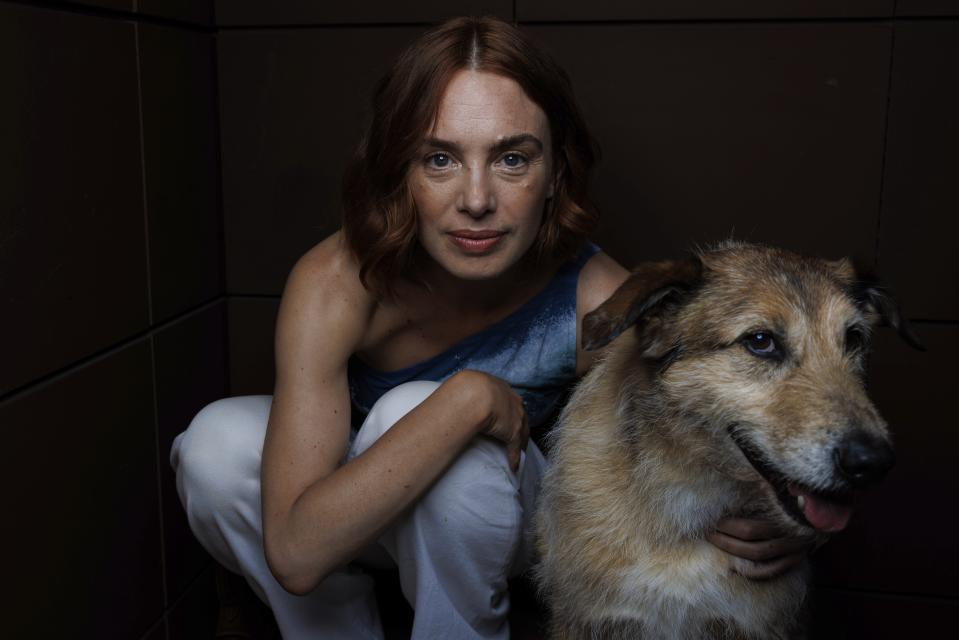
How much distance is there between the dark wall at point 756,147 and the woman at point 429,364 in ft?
2.13

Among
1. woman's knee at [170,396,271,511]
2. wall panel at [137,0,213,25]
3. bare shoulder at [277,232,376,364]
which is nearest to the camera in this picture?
bare shoulder at [277,232,376,364]

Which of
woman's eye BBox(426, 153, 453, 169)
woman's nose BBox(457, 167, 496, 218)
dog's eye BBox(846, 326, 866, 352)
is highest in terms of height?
woman's eye BBox(426, 153, 453, 169)

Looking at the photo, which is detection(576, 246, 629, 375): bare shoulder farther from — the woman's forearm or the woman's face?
the woman's forearm

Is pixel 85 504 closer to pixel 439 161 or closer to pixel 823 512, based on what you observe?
pixel 439 161

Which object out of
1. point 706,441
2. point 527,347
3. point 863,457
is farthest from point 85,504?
point 863,457

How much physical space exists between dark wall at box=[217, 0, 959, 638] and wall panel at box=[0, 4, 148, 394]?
682mm

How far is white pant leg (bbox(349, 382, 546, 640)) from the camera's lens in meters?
2.13

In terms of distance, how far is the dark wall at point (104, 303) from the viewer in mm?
2027

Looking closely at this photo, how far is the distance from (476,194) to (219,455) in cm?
96

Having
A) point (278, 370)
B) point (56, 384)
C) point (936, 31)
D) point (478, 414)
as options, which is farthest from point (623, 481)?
point (936, 31)

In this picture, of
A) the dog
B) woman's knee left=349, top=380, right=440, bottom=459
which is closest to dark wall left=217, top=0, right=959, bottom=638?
the dog

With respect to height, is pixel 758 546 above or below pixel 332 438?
below

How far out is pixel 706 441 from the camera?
189cm

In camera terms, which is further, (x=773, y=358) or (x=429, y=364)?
(x=429, y=364)
